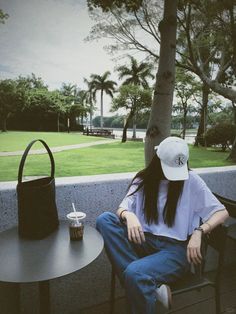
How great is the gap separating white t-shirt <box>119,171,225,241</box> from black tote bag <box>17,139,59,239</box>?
528mm

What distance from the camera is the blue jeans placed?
1531 mm

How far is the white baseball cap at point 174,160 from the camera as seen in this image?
189 centimetres

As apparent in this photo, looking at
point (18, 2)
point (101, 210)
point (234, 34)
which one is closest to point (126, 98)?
point (234, 34)

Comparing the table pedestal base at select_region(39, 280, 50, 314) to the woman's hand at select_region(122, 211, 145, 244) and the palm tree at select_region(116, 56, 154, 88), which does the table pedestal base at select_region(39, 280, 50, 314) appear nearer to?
the woman's hand at select_region(122, 211, 145, 244)

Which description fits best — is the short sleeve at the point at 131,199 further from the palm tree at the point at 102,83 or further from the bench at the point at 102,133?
the palm tree at the point at 102,83

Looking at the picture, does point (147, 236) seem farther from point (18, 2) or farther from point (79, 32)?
point (79, 32)

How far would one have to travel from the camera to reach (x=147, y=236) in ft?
6.36

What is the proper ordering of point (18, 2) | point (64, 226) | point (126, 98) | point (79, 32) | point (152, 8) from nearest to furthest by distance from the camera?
point (64, 226), point (18, 2), point (152, 8), point (79, 32), point (126, 98)

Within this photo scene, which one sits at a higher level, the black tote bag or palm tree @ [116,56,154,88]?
palm tree @ [116,56,154,88]

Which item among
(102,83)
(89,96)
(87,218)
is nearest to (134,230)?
(87,218)

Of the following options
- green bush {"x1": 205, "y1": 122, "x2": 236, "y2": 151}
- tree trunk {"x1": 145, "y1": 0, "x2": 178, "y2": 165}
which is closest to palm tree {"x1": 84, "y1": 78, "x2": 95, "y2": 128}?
green bush {"x1": 205, "y1": 122, "x2": 236, "y2": 151}

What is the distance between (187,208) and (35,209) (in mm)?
1009

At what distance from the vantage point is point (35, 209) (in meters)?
1.68

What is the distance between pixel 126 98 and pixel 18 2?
1999 centimetres
